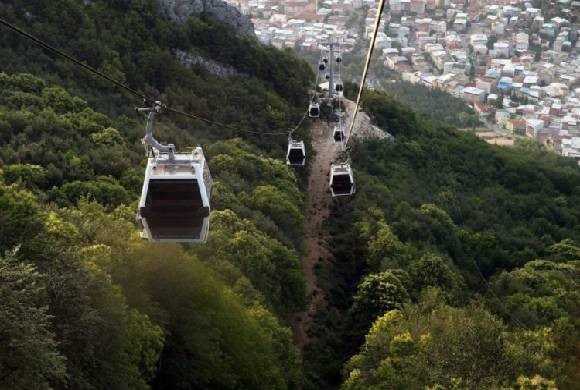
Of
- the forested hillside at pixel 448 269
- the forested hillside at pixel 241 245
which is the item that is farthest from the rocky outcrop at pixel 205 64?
the forested hillside at pixel 448 269

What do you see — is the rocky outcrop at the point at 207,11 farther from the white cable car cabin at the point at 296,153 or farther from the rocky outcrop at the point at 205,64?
the white cable car cabin at the point at 296,153

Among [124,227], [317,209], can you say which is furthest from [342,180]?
[317,209]

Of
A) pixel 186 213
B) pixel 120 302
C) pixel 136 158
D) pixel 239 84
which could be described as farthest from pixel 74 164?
pixel 239 84

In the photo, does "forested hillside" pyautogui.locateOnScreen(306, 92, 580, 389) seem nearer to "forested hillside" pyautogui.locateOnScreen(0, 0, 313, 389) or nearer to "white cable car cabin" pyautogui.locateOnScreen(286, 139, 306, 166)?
"forested hillside" pyautogui.locateOnScreen(0, 0, 313, 389)

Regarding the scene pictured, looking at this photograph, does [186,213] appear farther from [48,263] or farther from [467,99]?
[467,99]

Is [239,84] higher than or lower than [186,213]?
lower
